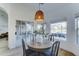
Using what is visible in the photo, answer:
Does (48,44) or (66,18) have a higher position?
(66,18)

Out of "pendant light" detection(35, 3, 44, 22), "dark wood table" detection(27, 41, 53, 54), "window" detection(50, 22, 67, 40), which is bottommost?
"dark wood table" detection(27, 41, 53, 54)

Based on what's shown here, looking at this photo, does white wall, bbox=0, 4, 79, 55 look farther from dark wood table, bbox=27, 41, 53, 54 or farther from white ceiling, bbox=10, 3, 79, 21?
dark wood table, bbox=27, 41, 53, 54

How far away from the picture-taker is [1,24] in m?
1.82

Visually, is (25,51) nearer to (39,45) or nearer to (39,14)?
(39,45)

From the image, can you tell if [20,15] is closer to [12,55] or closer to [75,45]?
[12,55]

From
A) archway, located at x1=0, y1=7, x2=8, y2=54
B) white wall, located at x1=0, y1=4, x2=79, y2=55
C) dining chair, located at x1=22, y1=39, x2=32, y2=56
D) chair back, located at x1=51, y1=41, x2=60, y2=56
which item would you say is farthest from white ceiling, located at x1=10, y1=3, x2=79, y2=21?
dining chair, located at x1=22, y1=39, x2=32, y2=56

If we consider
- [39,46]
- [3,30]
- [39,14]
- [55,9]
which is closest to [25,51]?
[39,46]

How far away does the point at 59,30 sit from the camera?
Answer: 187 cm

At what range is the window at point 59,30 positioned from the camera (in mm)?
1836

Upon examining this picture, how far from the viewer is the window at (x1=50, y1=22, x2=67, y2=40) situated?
184cm

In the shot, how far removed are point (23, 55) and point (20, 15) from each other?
69 centimetres

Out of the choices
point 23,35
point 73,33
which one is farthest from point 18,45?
point 73,33

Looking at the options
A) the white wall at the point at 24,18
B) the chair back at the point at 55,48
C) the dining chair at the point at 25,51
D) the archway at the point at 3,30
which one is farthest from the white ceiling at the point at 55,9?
the dining chair at the point at 25,51

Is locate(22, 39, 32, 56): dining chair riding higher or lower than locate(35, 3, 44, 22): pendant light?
lower
